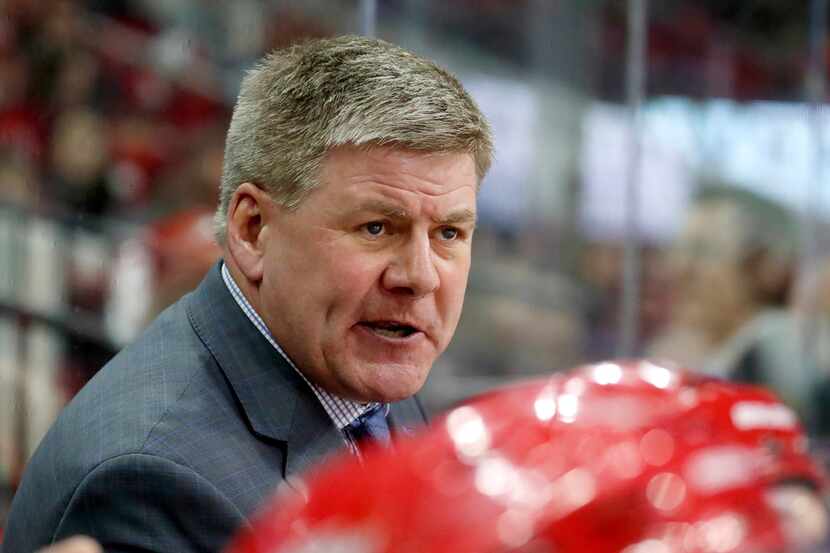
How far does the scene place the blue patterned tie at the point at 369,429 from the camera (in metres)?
1.42

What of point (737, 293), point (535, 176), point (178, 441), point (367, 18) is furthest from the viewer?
point (535, 176)

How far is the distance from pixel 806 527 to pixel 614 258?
253 centimetres

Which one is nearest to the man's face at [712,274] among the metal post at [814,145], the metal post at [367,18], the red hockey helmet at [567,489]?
the metal post at [814,145]

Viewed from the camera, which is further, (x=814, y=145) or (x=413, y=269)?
(x=814, y=145)

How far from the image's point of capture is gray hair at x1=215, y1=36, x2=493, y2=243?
1.26 meters

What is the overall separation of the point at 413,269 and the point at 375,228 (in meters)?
0.06

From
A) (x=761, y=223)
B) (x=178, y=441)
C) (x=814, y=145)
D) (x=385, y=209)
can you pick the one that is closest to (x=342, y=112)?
(x=385, y=209)

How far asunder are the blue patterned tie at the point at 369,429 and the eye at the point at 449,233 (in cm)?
23

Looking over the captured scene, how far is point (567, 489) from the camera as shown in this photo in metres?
0.65

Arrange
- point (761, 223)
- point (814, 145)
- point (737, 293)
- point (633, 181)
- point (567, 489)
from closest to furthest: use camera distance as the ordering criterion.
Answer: point (567, 489) → point (633, 181) → point (814, 145) → point (737, 293) → point (761, 223)

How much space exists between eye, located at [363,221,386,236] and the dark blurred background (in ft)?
4.28

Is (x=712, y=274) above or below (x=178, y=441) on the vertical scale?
below

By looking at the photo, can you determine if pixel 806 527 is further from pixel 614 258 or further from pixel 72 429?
pixel 614 258

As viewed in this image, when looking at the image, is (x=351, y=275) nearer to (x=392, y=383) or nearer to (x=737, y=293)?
(x=392, y=383)
